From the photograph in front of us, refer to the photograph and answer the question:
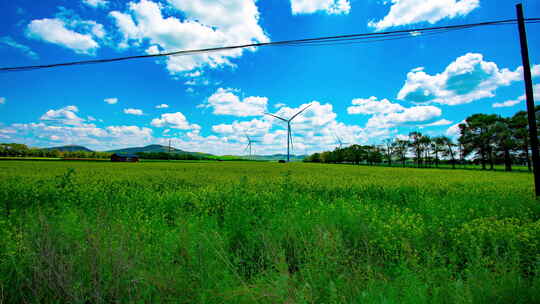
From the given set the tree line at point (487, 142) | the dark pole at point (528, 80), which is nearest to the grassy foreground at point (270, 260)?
the dark pole at point (528, 80)

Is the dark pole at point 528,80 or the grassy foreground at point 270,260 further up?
the dark pole at point 528,80

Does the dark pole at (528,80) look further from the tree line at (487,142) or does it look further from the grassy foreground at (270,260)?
the tree line at (487,142)

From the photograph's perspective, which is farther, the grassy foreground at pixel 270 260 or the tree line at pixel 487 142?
the tree line at pixel 487 142

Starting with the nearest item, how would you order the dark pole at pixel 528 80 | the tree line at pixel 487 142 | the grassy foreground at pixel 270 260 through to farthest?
the grassy foreground at pixel 270 260 < the dark pole at pixel 528 80 < the tree line at pixel 487 142

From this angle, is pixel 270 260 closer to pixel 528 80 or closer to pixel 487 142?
pixel 528 80

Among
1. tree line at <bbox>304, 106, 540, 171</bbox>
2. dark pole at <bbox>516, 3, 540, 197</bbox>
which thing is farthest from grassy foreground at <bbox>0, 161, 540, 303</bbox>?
tree line at <bbox>304, 106, 540, 171</bbox>

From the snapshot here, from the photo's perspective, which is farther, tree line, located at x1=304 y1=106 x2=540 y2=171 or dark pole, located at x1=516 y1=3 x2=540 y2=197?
tree line, located at x1=304 y1=106 x2=540 y2=171

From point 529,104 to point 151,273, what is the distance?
1527 cm

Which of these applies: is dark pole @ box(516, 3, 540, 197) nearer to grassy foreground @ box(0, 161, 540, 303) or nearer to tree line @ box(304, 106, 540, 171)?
grassy foreground @ box(0, 161, 540, 303)

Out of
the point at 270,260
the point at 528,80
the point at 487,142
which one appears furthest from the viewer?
the point at 487,142

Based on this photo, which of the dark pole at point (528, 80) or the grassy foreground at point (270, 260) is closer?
the grassy foreground at point (270, 260)

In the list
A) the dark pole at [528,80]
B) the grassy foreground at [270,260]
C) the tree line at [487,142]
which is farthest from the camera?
the tree line at [487,142]

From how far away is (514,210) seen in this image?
28.3ft

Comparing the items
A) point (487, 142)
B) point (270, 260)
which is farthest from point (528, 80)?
point (487, 142)
